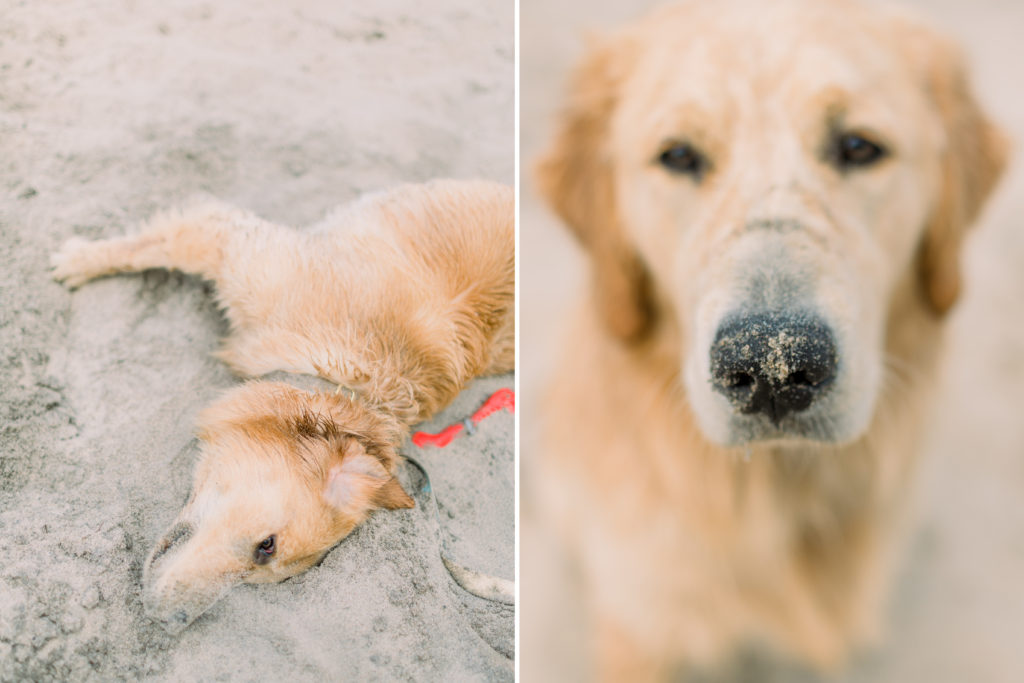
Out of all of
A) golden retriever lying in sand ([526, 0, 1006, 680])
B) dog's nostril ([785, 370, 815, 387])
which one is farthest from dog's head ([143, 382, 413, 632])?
dog's nostril ([785, 370, 815, 387])

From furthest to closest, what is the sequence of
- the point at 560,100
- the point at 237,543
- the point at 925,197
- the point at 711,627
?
the point at 711,627
the point at 560,100
the point at 237,543
the point at 925,197

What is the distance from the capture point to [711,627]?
4.79 ft

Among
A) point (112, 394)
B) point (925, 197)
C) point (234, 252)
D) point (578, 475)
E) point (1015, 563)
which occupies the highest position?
point (925, 197)

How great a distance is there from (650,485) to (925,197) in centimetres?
70

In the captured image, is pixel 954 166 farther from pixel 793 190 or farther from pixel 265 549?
pixel 265 549

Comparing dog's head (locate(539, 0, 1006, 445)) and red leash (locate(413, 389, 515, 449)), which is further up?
dog's head (locate(539, 0, 1006, 445))

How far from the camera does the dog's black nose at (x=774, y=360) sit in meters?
0.92

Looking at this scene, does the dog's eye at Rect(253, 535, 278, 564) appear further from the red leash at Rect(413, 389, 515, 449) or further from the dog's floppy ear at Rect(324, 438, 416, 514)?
the red leash at Rect(413, 389, 515, 449)

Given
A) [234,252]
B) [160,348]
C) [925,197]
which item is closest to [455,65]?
[234,252]

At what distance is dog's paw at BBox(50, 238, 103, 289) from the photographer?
1303mm

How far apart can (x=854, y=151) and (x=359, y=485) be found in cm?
101

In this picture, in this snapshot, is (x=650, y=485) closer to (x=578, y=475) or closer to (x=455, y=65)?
(x=578, y=475)

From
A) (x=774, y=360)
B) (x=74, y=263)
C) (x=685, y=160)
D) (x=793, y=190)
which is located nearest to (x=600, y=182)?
(x=685, y=160)

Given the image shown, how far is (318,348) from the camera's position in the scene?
134cm
